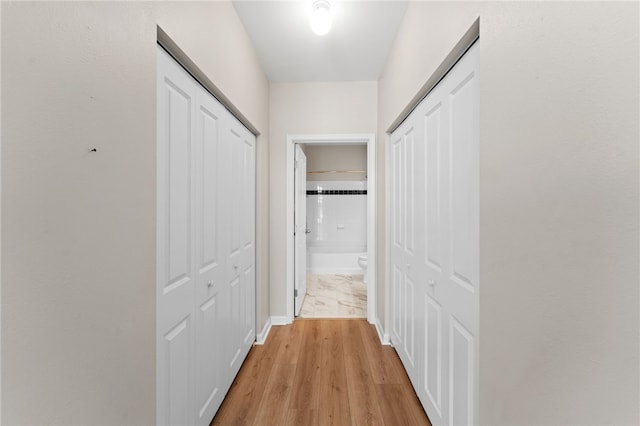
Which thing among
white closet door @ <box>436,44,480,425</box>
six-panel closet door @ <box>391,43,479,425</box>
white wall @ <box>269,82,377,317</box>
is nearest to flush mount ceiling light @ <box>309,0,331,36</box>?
six-panel closet door @ <box>391,43,479,425</box>

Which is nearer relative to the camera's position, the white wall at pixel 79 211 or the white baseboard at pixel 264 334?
the white wall at pixel 79 211

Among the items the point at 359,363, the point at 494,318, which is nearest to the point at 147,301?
the point at 494,318

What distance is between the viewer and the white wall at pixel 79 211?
57 centimetres

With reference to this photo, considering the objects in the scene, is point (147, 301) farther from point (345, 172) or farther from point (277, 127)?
point (345, 172)

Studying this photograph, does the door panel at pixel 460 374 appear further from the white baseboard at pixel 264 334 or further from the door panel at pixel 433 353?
the white baseboard at pixel 264 334

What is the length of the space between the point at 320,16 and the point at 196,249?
1.64 metres

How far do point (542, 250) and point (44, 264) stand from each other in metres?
1.21

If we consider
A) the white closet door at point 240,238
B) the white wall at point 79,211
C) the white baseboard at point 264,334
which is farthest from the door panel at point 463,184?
the white baseboard at point 264,334

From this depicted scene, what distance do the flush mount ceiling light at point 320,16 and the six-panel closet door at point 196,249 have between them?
0.83 m

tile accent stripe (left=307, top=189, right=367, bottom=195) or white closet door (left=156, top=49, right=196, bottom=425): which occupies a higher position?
tile accent stripe (left=307, top=189, right=367, bottom=195)

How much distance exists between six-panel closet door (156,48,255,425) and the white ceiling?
762 millimetres

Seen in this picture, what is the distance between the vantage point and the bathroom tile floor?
322cm

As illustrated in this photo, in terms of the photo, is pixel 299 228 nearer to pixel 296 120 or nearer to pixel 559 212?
pixel 296 120

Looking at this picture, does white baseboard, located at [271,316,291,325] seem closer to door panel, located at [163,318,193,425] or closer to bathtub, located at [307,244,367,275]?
door panel, located at [163,318,193,425]
